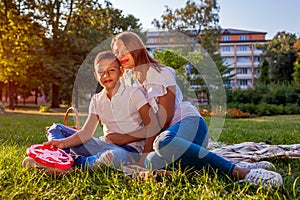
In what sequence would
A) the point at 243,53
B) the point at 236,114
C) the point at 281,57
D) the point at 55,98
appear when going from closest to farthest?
the point at 236,114 < the point at 55,98 < the point at 281,57 < the point at 243,53

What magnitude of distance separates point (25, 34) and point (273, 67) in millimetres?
22614

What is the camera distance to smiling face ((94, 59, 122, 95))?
99.3 inches

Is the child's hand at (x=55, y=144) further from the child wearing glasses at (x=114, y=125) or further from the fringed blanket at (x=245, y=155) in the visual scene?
the fringed blanket at (x=245, y=155)

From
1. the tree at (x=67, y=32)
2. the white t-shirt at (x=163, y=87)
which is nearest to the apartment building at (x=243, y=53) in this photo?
the tree at (x=67, y=32)

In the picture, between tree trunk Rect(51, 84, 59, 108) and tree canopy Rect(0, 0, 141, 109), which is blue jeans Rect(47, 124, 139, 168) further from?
tree trunk Rect(51, 84, 59, 108)

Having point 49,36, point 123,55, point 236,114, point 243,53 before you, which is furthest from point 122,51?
point 243,53

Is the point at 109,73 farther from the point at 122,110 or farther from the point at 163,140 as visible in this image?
the point at 163,140

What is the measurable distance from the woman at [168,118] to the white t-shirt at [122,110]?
81mm

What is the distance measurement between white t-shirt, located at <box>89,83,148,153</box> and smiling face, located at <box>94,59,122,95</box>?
2.1 inches

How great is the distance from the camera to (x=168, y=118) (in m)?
2.43

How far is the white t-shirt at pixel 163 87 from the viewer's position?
7.82 ft

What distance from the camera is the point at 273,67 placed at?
3183cm

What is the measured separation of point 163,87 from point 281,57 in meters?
31.2

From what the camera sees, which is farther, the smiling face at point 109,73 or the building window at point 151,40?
the building window at point 151,40
